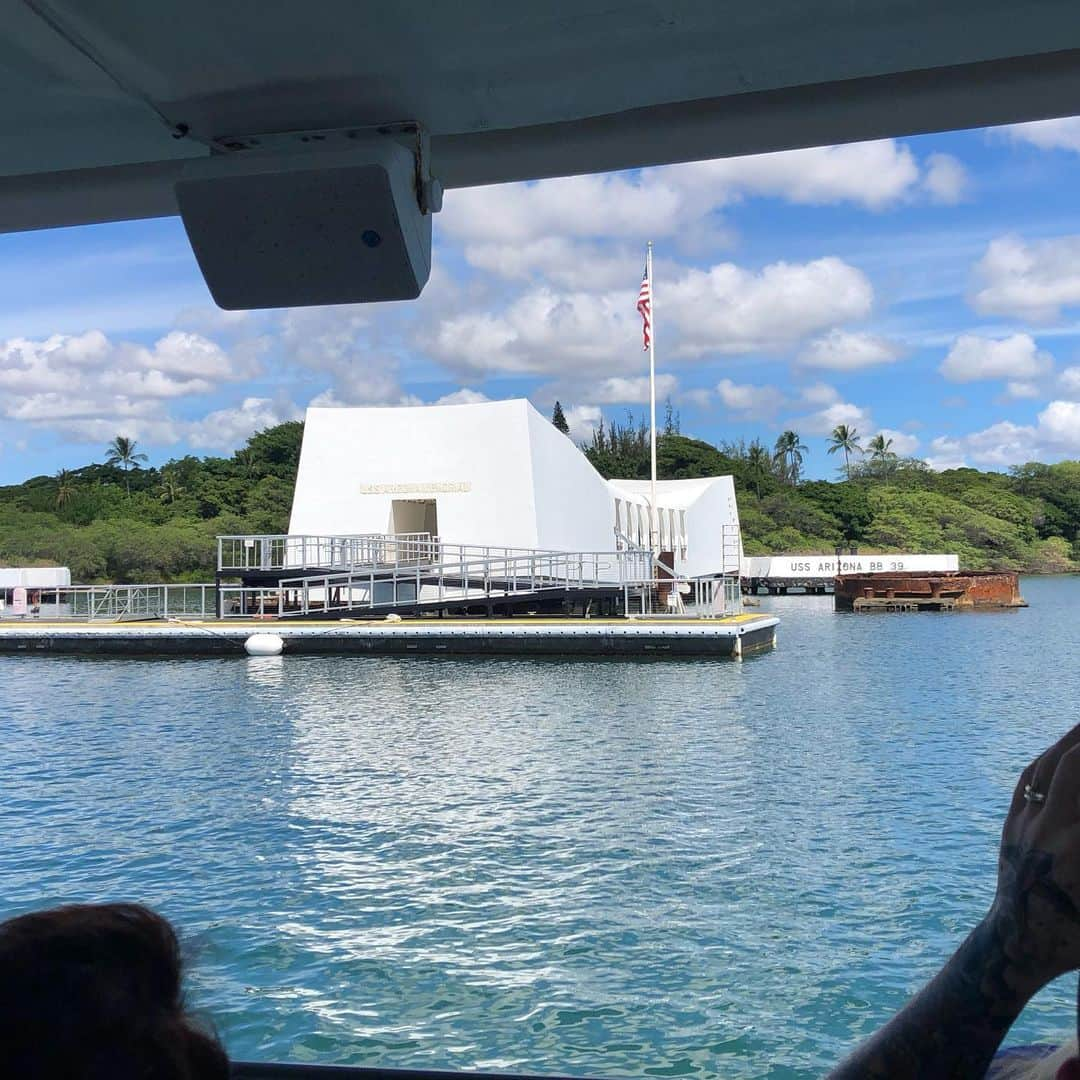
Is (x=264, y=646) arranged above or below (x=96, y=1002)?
below

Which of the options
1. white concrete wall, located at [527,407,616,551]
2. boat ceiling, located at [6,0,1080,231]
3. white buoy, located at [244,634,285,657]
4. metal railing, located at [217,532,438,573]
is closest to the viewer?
boat ceiling, located at [6,0,1080,231]

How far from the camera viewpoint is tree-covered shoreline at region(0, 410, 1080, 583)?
40.8m

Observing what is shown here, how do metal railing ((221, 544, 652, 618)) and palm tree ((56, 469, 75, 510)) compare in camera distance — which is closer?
metal railing ((221, 544, 652, 618))

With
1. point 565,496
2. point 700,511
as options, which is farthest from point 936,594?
point 565,496

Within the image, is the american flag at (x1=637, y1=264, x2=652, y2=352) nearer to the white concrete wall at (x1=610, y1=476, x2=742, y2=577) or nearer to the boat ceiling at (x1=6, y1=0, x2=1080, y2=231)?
the white concrete wall at (x1=610, y1=476, x2=742, y2=577)

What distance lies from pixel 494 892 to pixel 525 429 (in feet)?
65.1

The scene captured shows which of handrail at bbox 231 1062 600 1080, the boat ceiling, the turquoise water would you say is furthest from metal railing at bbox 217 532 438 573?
handrail at bbox 231 1062 600 1080

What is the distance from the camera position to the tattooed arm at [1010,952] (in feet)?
2.08

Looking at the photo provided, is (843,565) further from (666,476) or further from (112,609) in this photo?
(112,609)

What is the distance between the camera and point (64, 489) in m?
50.7

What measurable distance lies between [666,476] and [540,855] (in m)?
56.3

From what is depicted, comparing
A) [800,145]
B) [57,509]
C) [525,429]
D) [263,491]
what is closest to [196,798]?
[800,145]

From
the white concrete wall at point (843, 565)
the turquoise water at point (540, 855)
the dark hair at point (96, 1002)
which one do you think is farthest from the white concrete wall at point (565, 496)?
the dark hair at point (96, 1002)

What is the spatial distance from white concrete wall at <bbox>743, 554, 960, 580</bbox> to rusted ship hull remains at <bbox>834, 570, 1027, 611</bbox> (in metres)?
10.7
